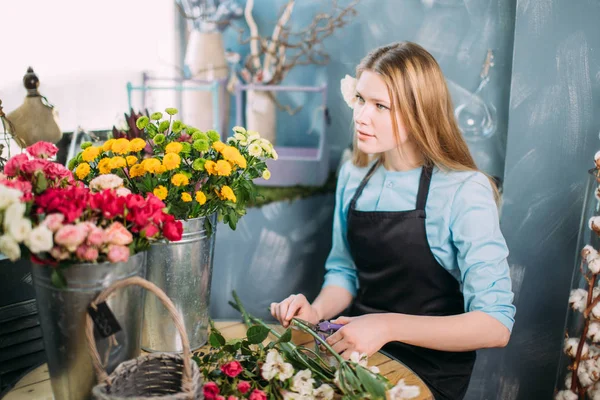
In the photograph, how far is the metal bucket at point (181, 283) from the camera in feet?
3.88

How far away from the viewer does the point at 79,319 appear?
95 centimetres

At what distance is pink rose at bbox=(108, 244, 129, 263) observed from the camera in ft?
2.93

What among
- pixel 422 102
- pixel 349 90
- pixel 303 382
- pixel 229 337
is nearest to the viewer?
pixel 303 382

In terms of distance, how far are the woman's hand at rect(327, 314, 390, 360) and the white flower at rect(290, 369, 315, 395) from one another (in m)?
0.17

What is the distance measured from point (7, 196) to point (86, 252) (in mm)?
137

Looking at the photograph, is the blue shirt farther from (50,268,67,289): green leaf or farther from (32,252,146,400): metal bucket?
(50,268,67,289): green leaf

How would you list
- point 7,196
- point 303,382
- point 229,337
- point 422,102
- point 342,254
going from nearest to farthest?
point 7,196, point 303,382, point 229,337, point 422,102, point 342,254

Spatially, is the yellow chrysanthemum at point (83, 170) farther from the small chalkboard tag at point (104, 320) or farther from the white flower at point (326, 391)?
the white flower at point (326, 391)

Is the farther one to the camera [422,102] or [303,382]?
[422,102]

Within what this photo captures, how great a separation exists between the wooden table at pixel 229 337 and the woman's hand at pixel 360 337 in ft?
0.19

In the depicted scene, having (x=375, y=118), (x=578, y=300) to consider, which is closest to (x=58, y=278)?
(x=375, y=118)


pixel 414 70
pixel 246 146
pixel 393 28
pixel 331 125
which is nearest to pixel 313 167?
pixel 331 125

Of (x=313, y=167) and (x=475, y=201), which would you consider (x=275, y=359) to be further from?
(x=313, y=167)

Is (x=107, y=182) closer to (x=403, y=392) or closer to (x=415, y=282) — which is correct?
(x=403, y=392)
